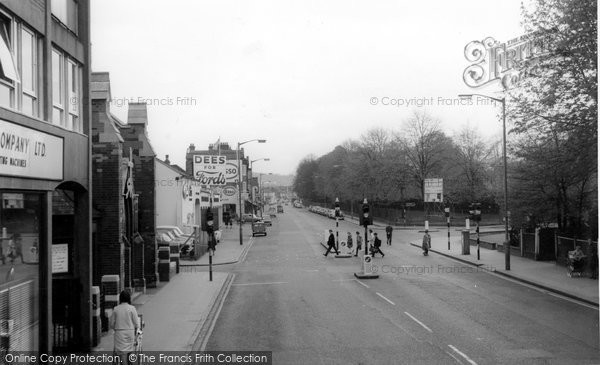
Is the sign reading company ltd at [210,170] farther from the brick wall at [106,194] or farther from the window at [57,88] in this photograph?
the window at [57,88]

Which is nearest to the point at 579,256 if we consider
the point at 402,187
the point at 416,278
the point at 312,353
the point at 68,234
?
the point at 416,278

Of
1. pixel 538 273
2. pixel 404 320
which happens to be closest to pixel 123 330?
pixel 404 320

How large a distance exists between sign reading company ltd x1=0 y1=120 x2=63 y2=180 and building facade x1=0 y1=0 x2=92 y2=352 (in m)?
0.02

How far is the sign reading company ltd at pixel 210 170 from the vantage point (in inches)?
1462

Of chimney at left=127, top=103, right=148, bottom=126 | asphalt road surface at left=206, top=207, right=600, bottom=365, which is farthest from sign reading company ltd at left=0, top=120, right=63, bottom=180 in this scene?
chimney at left=127, top=103, right=148, bottom=126

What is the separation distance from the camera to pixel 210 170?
123ft

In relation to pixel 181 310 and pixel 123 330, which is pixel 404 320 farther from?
pixel 123 330

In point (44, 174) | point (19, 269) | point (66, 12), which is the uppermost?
point (66, 12)

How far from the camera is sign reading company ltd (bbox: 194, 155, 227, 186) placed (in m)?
37.1

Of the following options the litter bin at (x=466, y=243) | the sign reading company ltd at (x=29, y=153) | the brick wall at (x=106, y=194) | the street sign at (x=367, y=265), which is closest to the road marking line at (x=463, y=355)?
the sign reading company ltd at (x=29, y=153)

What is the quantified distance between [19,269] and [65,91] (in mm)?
4101

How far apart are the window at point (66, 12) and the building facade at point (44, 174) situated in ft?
0.07

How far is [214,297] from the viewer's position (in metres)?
20.2

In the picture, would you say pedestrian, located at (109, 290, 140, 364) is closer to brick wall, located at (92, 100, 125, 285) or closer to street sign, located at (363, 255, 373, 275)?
brick wall, located at (92, 100, 125, 285)
